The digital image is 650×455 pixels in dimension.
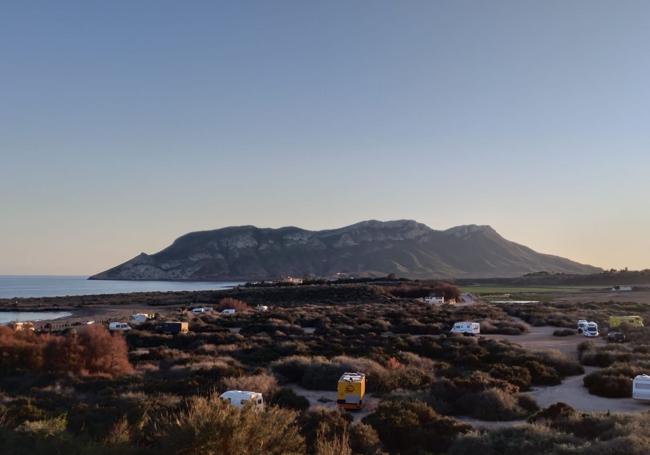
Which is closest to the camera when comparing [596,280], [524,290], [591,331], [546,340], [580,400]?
[580,400]

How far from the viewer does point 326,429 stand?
1211 cm

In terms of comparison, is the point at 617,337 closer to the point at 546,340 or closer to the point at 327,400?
the point at 546,340

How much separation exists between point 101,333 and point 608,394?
716 inches

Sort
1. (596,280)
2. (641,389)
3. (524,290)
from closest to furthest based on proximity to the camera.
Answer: (641,389) < (524,290) < (596,280)

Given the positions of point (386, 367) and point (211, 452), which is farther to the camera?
point (386, 367)

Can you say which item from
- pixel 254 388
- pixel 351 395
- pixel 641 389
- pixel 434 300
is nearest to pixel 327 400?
pixel 351 395

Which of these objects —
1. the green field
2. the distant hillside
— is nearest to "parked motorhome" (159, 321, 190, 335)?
the green field

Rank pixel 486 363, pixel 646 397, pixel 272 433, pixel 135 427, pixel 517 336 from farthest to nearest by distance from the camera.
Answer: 1. pixel 517 336
2. pixel 486 363
3. pixel 646 397
4. pixel 135 427
5. pixel 272 433

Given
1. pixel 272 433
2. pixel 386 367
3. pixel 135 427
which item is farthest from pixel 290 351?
pixel 272 433

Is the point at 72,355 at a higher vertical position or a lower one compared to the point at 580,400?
higher

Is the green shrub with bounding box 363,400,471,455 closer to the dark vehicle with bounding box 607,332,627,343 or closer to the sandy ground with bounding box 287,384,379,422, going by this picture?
the sandy ground with bounding box 287,384,379,422

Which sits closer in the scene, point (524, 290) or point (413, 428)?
point (413, 428)

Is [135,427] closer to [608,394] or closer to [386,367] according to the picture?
[386,367]

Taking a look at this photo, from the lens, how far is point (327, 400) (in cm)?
1808
